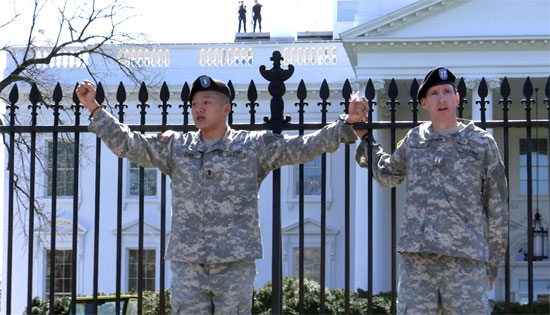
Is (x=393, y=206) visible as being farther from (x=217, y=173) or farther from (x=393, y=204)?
(x=217, y=173)

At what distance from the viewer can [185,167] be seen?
6090 mm

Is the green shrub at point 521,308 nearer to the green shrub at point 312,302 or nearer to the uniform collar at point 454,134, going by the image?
Result: the green shrub at point 312,302

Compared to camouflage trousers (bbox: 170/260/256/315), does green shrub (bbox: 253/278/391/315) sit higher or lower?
lower

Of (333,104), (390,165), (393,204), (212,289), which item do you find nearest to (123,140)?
(212,289)

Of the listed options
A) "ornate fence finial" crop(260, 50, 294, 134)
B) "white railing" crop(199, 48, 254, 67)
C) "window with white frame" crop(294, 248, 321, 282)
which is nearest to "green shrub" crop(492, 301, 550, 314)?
"window with white frame" crop(294, 248, 321, 282)

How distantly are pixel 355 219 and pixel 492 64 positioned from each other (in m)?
5.63

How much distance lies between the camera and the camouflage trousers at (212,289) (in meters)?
5.90

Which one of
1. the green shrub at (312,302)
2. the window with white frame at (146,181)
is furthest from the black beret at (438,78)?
the window with white frame at (146,181)

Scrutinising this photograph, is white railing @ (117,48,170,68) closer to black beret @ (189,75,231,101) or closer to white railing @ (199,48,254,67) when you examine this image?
white railing @ (199,48,254,67)

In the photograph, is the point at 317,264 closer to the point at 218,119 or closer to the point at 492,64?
the point at 492,64

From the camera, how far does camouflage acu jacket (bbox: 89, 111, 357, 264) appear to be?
596 centimetres

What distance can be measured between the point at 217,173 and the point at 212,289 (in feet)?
2.12

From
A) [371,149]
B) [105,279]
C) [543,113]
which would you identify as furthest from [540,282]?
[371,149]

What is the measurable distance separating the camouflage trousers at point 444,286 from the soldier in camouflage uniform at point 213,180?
0.83 metres
